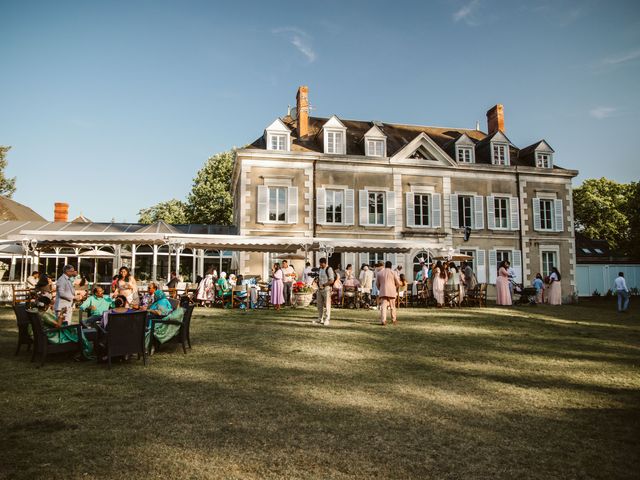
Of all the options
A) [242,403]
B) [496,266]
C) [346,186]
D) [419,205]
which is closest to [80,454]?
[242,403]

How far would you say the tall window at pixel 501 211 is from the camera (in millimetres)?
23578

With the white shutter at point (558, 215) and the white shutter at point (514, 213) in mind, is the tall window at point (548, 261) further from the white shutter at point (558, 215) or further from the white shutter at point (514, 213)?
the white shutter at point (514, 213)

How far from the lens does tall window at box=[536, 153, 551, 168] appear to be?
80.6 feet

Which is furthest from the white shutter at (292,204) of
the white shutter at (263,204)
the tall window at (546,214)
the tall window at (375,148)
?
the tall window at (546,214)

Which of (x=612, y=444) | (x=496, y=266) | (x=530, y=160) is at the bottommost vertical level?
(x=612, y=444)

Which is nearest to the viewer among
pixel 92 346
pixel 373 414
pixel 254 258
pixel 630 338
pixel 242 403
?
pixel 373 414

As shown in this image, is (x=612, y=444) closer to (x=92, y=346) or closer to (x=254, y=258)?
(x=92, y=346)

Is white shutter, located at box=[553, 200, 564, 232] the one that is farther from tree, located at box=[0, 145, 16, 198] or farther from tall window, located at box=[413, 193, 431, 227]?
tree, located at box=[0, 145, 16, 198]

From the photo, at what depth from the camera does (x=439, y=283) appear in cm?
1714

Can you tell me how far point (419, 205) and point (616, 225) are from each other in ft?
82.1

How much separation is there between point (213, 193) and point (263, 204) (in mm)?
13214

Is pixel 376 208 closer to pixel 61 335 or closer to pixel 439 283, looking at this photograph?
pixel 439 283

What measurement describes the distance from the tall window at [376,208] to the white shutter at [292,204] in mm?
3533

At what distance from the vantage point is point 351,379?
229 inches
